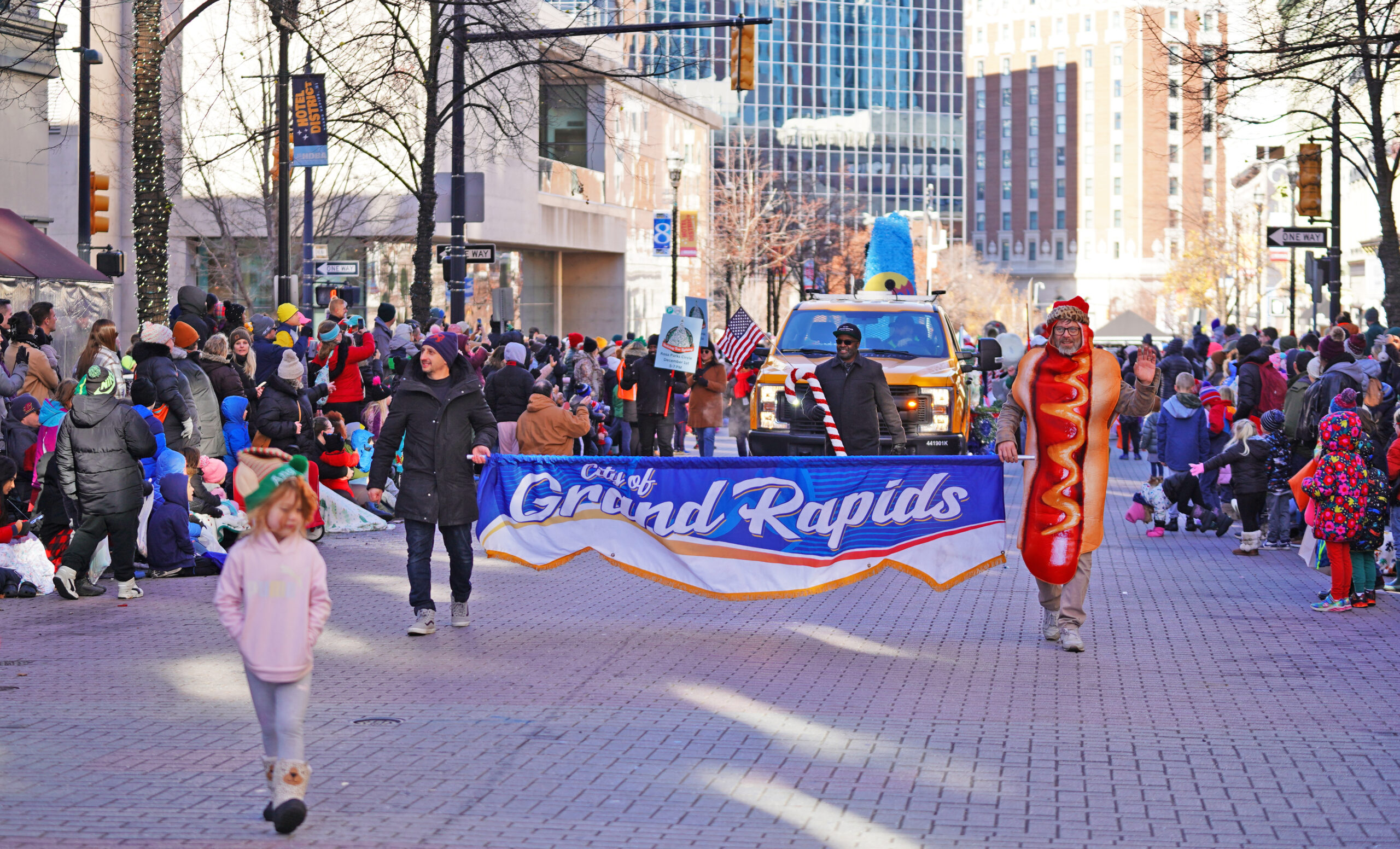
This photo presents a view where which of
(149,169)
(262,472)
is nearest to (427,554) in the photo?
(262,472)

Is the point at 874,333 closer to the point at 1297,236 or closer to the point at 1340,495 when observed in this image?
the point at 1340,495

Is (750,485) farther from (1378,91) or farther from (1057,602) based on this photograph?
(1378,91)

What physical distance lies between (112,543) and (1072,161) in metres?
154

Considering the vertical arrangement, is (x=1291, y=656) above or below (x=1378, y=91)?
below

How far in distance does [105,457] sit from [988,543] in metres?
6.19

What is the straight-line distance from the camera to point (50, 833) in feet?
19.9

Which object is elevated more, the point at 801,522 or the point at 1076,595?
the point at 801,522

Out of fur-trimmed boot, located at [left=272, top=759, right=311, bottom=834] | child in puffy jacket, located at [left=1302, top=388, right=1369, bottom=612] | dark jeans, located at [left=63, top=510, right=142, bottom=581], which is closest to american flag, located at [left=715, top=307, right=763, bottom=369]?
child in puffy jacket, located at [left=1302, top=388, right=1369, bottom=612]

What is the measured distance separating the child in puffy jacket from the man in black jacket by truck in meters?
11.1

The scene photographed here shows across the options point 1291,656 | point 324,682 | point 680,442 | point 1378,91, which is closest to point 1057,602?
point 1291,656

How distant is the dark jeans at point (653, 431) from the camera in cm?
2220

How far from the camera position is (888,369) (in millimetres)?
17969

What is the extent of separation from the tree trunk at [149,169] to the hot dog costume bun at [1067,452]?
12.9 metres

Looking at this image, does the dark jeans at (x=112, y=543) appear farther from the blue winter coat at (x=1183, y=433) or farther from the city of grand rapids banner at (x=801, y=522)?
the blue winter coat at (x=1183, y=433)
